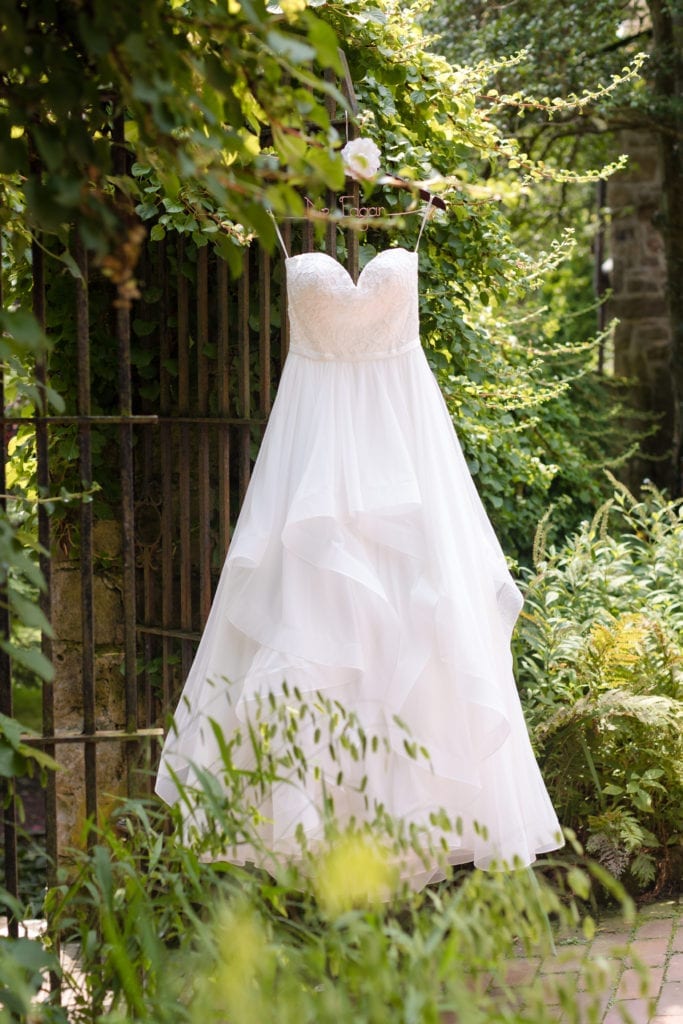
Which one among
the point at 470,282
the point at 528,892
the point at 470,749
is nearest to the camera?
the point at 528,892

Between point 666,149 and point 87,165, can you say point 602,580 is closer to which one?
point 87,165

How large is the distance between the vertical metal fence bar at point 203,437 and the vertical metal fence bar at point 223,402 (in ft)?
0.16

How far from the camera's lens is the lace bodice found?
2602mm

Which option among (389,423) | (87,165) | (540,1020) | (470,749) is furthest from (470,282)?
(540,1020)

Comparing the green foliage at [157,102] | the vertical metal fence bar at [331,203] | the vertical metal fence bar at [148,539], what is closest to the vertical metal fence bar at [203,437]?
the vertical metal fence bar at [148,539]

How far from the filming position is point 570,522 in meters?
5.28

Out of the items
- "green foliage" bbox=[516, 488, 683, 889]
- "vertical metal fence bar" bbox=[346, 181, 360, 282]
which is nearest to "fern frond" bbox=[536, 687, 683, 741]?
"green foliage" bbox=[516, 488, 683, 889]

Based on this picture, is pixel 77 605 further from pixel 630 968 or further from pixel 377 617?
pixel 630 968

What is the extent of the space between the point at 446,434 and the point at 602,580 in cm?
149

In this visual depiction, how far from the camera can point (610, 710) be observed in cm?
342

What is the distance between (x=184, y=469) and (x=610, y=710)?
135cm

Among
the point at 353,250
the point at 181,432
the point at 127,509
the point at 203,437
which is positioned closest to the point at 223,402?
the point at 203,437

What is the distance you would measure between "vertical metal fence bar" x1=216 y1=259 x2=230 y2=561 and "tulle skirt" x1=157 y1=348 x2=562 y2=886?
1.48ft

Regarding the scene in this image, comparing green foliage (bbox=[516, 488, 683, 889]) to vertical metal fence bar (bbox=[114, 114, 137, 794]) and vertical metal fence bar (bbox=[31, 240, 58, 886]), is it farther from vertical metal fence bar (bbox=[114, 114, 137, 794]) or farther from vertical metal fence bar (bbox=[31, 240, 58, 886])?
vertical metal fence bar (bbox=[31, 240, 58, 886])
